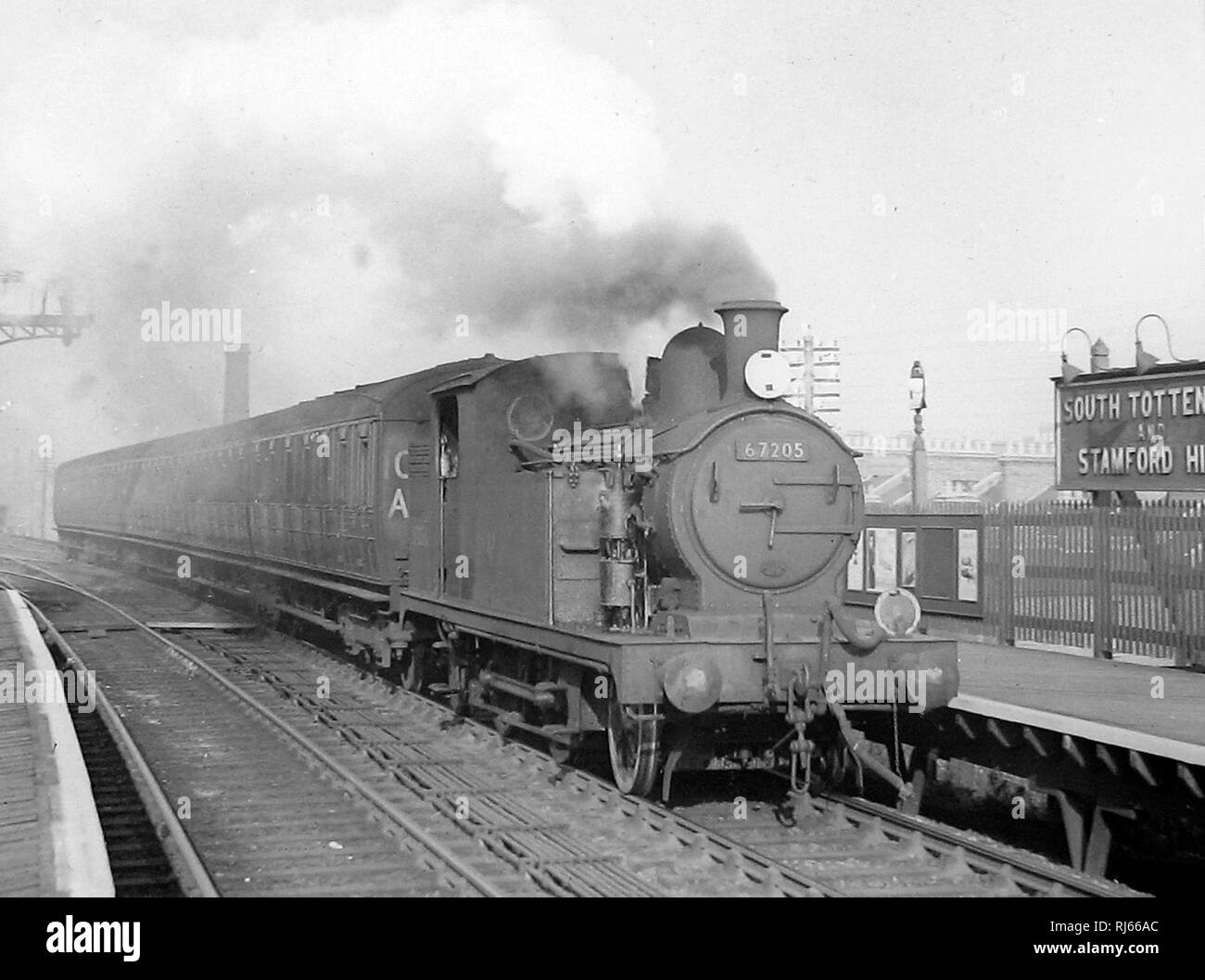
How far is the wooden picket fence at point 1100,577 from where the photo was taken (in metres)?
12.0

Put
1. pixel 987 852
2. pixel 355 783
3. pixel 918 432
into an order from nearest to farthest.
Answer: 1. pixel 987 852
2. pixel 355 783
3. pixel 918 432

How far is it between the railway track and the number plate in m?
2.19

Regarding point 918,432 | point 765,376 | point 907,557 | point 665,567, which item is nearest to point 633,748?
point 665,567

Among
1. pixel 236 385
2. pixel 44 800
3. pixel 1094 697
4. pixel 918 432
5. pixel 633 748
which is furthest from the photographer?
pixel 236 385

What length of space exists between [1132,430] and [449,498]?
6.76m

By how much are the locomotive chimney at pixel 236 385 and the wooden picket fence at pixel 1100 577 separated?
25.1 metres

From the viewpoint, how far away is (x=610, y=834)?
8000mm

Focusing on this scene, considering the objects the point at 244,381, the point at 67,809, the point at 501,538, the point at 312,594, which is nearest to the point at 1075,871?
the point at 501,538

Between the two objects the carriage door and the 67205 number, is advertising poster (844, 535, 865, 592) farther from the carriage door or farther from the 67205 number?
the 67205 number

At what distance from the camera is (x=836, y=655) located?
8.20m

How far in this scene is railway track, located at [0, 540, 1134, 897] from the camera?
275 inches

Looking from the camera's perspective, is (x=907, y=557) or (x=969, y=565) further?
(x=907, y=557)

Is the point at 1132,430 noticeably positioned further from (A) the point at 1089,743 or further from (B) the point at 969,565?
(A) the point at 1089,743
